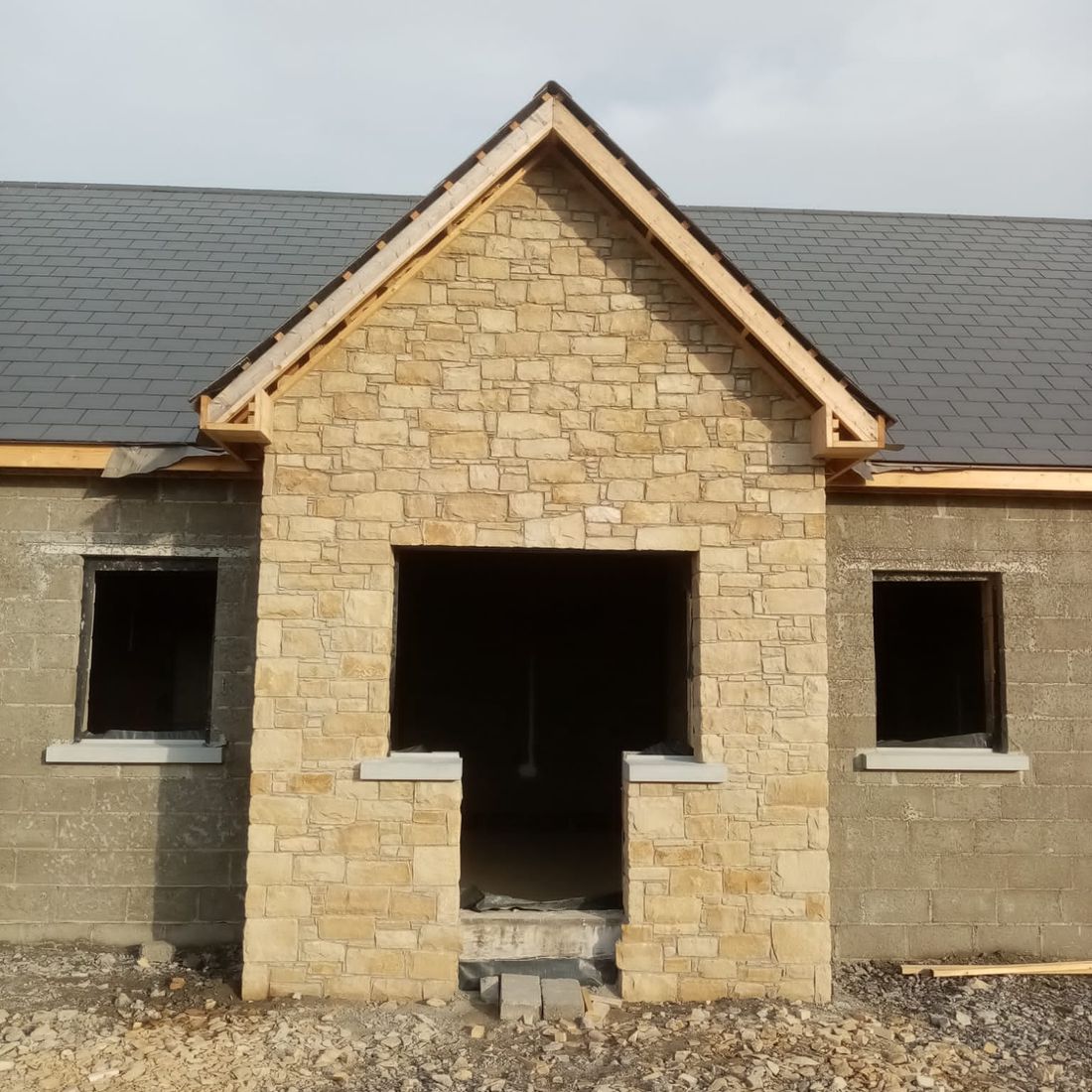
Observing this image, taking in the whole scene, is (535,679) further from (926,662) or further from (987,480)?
(987,480)

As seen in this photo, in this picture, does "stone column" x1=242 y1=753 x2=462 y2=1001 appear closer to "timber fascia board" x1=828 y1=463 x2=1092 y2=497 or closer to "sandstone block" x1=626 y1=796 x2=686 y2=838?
"sandstone block" x1=626 y1=796 x2=686 y2=838

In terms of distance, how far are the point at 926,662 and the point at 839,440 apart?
5472 mm

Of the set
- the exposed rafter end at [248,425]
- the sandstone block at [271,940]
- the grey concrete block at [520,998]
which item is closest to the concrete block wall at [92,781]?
the sandstone block at [271,940]

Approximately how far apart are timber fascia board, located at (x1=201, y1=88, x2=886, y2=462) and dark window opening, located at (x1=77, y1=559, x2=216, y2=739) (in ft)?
11.7

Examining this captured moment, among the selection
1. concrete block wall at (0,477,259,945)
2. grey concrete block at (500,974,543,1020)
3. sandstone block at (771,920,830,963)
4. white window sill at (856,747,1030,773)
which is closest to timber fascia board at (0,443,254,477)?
concrete block wall at (0,477,259,945)

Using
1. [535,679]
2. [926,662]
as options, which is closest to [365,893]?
[535,679]

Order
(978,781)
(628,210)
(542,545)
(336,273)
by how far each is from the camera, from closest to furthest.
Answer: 1. (542,545)
2. (628,210)
3. (978,781)
4. (336,273)

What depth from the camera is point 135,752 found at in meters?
7.21

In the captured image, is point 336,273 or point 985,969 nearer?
point 985,969

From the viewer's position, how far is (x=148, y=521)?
7453 millimetres

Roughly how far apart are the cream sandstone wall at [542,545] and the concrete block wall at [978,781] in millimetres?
957

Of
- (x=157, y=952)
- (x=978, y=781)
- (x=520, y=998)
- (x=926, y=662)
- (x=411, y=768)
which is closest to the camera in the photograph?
(x=520, y=998)

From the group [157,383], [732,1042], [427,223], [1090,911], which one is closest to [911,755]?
[1090,911]

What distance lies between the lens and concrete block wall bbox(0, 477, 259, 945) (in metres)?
7.15
